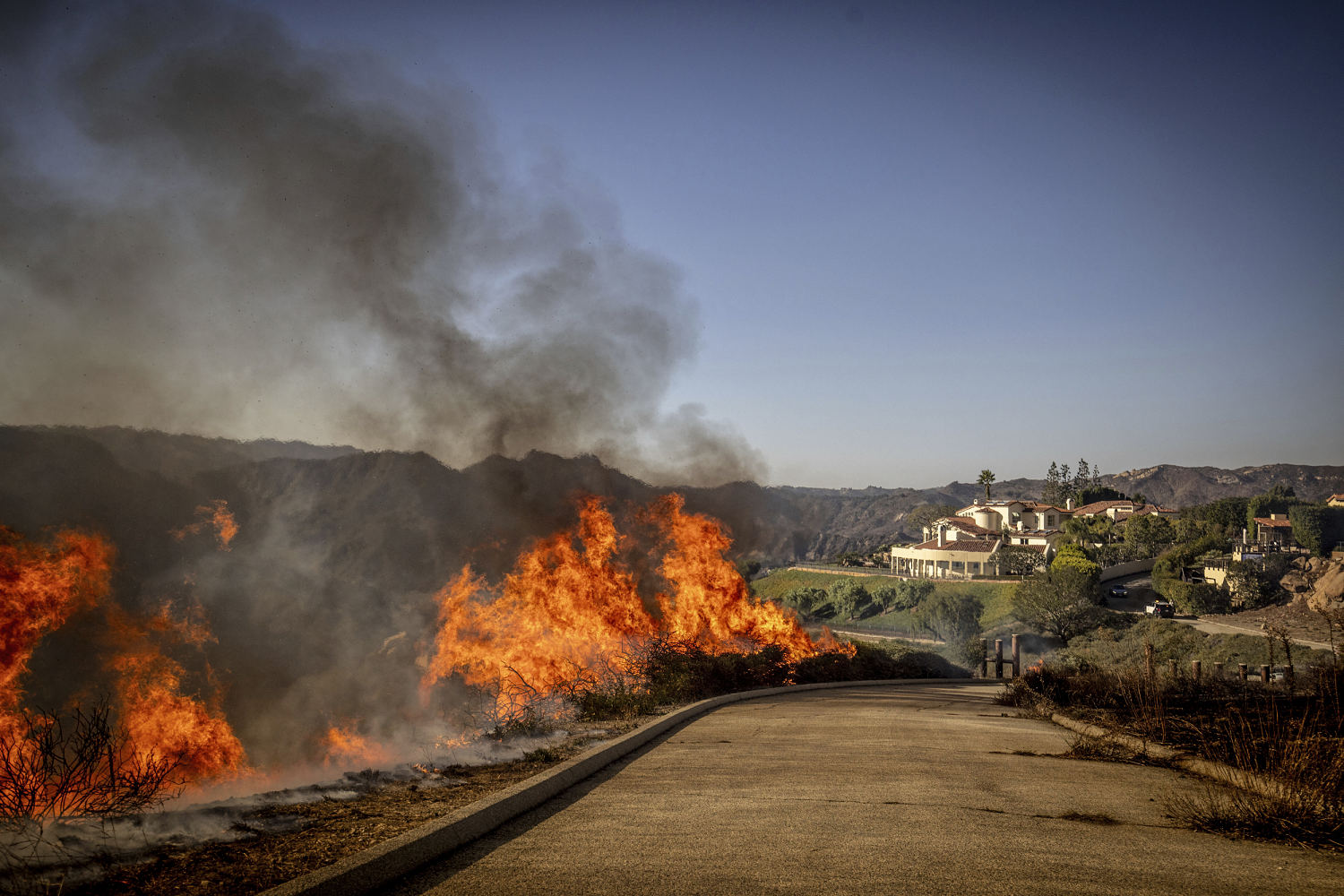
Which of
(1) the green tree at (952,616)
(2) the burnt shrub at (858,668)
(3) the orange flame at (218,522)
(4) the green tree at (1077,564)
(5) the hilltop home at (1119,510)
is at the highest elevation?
(3) the orange flame at (218,522)

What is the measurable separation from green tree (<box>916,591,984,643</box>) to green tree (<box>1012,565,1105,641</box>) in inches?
156

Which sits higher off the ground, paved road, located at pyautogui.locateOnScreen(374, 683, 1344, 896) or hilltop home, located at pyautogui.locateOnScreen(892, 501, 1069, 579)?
paved road, located at pyautogui.locateOnScreen(374, 683, 1344, 896)

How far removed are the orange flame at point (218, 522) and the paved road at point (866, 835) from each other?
17.6m

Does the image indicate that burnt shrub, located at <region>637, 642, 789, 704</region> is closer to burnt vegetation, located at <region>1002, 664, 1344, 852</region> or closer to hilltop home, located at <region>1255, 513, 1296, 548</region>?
burnt vegetation, located at <region>1002, 664, 1344, 852</region>

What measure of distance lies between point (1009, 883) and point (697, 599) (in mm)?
14622

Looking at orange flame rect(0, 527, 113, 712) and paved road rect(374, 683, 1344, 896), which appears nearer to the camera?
paved road rect(374, 683, 1344, 896)

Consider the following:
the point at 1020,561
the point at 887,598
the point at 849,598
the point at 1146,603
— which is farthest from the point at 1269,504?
the point at 849,598

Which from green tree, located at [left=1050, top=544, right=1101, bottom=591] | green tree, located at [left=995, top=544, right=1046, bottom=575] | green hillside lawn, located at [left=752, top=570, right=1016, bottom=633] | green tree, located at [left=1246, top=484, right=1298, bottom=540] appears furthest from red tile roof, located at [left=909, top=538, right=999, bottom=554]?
green tree, located at [left=1246, top=484, right=1298, bottom=540]

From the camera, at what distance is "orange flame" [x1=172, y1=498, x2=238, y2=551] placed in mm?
21344

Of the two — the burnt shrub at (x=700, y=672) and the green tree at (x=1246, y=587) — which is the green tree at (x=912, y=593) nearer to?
the green tree at (x=1246, y=587)

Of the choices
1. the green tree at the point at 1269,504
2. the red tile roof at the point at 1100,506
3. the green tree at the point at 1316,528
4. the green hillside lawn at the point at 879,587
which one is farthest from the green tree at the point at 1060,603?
the green tree at the point at 1269,504

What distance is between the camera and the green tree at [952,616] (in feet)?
208

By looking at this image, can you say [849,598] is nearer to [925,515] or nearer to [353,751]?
[353,751]

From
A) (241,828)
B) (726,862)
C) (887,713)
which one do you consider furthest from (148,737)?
(887,713)
